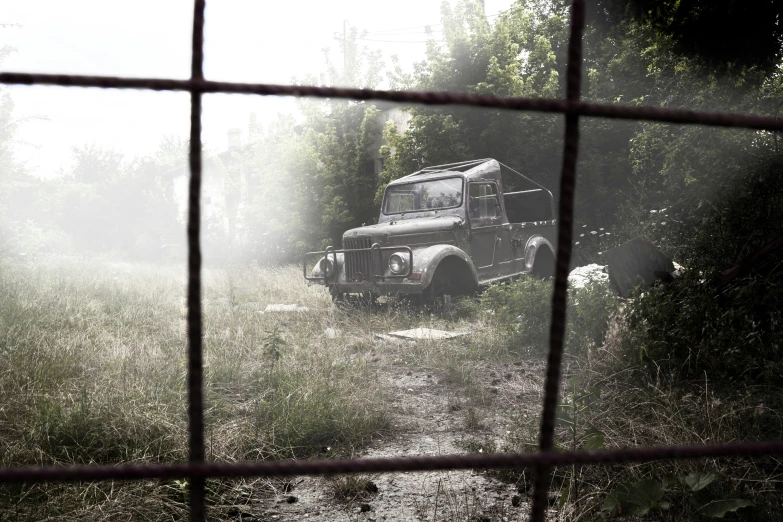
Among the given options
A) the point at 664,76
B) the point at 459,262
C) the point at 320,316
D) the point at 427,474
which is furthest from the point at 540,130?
the point at 427,474

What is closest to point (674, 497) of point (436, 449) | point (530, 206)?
point (436, 449)

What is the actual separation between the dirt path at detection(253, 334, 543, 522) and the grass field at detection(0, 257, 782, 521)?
0.02 metres

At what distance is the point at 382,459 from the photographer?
1.99 feet

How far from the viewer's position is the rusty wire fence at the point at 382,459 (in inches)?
22.9

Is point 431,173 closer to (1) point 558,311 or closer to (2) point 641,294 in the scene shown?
(2) point 641,294

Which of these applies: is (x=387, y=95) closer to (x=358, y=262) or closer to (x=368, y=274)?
(x=368, y=274)

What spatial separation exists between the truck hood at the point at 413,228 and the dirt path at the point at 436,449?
2.58m

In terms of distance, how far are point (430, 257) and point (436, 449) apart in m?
3.74

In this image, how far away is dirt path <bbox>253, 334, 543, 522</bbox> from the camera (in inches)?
88.6

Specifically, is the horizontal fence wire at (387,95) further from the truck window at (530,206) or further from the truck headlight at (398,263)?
the truck window at (530,206)

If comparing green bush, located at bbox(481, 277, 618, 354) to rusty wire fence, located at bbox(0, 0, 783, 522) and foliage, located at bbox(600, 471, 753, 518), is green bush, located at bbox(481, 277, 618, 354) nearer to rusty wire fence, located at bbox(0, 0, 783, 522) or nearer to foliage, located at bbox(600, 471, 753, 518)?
foliage, located at bbox(600, 471, 753, 518)

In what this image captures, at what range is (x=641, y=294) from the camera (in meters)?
3.89

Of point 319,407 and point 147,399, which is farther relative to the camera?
point 319,407

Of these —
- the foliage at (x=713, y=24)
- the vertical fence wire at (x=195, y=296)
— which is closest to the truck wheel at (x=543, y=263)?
the foliage at (x=713, y=24)
